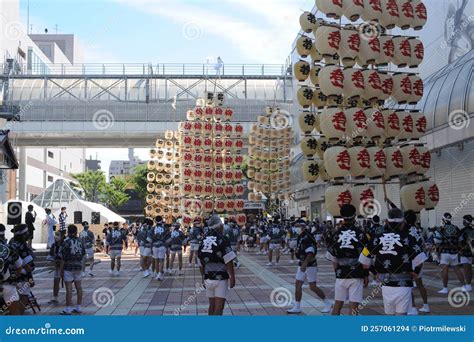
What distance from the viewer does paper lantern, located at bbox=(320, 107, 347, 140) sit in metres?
19.4

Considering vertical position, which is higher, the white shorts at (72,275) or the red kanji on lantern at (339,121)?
the red kanji on lantern at (339,121)

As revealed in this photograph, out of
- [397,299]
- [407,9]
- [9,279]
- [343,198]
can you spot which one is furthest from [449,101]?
[9,279]

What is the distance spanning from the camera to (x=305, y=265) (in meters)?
11.4

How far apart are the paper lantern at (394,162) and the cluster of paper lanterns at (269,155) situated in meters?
22.3

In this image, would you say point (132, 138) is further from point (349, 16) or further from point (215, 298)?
point (215, 298)

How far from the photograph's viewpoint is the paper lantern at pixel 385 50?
20109 mm

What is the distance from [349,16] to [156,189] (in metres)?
23.9

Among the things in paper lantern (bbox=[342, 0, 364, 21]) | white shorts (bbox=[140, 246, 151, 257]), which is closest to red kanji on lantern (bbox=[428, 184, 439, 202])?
paper lantern (bbox=[342, 0, 364, 21])

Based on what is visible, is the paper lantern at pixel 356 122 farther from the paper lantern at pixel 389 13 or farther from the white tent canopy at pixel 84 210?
the white tent canopy at pixel 84 210

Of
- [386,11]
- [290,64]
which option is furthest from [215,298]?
[290,64]

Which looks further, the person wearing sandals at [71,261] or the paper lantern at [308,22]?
the paper lantern at [308,22]

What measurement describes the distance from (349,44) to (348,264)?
12586mm

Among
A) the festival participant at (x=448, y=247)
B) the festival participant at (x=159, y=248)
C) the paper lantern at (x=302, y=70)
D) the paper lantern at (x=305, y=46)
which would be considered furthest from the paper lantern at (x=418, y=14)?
the festival participant at (x=159, y=248)

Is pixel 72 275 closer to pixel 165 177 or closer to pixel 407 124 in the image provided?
pixel 407 124
